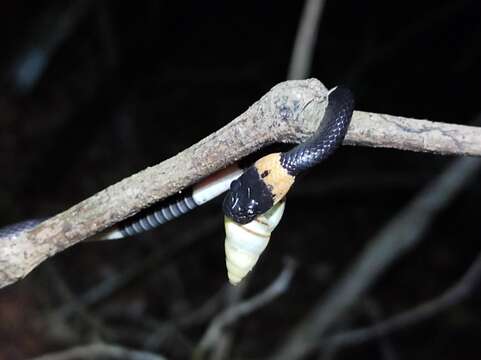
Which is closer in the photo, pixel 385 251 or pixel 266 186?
pixel 266 186

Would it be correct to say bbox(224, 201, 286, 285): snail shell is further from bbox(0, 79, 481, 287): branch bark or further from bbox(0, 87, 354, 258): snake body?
bbox(0, 79, 481, 287): branch bark

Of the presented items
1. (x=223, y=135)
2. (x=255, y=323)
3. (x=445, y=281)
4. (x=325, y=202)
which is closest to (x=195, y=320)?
(x=255, y=323)

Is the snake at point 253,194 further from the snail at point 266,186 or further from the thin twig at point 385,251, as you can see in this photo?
the thin twig at point 385,251

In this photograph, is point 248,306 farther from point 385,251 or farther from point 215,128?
point 215,128

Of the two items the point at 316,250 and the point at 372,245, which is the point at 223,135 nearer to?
the point at 372,245

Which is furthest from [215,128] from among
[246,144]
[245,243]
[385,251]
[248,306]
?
[246,144]

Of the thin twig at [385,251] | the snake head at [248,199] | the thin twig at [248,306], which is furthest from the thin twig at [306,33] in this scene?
the thin twig at [385,251]
